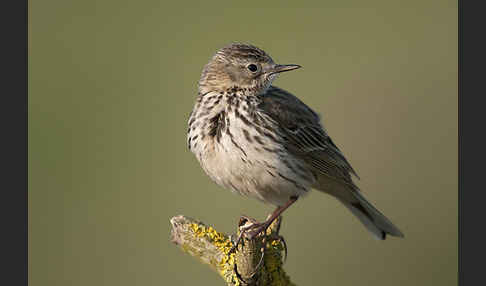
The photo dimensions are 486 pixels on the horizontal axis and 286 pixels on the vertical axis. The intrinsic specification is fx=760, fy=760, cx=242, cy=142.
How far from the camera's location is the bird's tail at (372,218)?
801cm

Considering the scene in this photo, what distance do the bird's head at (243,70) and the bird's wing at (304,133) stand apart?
169mm

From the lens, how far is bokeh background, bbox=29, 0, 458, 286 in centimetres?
1146

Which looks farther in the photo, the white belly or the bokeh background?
the bokeh background

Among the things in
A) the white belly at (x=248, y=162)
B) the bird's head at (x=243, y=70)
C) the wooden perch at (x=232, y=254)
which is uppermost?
the bird's head at (x=243, y=70)

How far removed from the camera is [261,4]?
16.7 meters

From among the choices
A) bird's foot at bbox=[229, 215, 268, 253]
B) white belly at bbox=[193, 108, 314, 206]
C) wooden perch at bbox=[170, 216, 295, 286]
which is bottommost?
wooden perch at bbox=[170, 216, 295, 286]

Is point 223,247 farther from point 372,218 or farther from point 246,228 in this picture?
point 372,218

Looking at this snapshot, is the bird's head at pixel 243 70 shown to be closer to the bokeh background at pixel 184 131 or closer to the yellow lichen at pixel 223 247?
the yellow lichen at pixel 223 247

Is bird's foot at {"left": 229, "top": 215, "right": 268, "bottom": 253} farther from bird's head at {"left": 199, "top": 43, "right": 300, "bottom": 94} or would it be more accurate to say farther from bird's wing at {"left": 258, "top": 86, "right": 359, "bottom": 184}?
bird's head at {"left": 199, "top": 43, "right": 300, "bottom": 94}

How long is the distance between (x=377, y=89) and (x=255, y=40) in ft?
8.85

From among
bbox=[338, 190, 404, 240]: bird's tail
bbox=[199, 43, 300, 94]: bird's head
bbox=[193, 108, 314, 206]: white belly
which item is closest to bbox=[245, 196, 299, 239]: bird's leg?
Answer: bbox=[193, 108, 314, 206]: white belly


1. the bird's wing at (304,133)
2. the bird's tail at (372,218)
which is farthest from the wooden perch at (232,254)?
the bird's tail at (372,218)

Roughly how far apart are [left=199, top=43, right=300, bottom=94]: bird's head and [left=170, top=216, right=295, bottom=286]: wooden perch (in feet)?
5.69

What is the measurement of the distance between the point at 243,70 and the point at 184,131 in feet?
17.5
